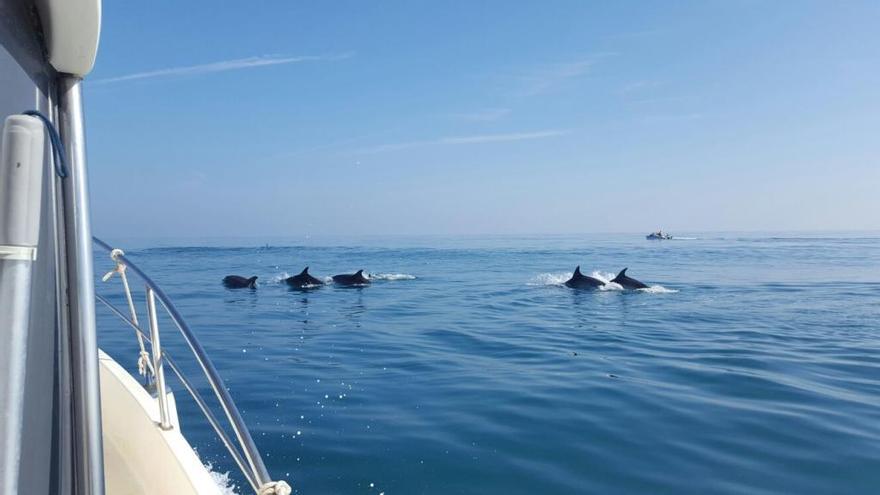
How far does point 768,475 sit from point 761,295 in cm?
1744

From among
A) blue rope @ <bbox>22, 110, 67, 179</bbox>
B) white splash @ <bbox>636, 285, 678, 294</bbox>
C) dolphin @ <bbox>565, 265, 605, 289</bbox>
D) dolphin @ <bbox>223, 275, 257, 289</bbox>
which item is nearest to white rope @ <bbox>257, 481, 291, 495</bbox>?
blue rope @ <bbox>22, 110, 67, 179</bbox>

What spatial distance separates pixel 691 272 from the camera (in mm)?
31500

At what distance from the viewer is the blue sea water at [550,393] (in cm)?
564

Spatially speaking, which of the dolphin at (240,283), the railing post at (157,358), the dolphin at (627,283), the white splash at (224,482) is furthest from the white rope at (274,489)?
the dolphin at (240,283)

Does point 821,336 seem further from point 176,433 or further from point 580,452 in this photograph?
point 176,433

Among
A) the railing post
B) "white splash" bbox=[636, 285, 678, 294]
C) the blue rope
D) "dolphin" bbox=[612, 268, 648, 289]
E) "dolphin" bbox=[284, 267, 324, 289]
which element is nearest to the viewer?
the blue rope

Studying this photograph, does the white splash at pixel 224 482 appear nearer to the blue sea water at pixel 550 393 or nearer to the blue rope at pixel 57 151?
the blue sea water at pixel 550 393

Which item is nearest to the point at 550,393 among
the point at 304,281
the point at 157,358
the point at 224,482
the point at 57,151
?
the point at 224,482

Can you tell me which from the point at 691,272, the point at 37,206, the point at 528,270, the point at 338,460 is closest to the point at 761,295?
the point at 691,272

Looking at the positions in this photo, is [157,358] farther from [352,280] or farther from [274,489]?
[352,280]

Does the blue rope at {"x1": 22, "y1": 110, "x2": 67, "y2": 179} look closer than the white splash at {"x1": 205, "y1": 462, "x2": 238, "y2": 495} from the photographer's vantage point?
Yes

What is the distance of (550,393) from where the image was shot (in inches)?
329

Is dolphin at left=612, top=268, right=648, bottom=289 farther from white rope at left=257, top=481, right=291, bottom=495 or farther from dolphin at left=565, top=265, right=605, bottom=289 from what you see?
white rope at left=257, top=481, right=291, bottom=495

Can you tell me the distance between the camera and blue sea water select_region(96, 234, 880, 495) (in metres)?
5.64
